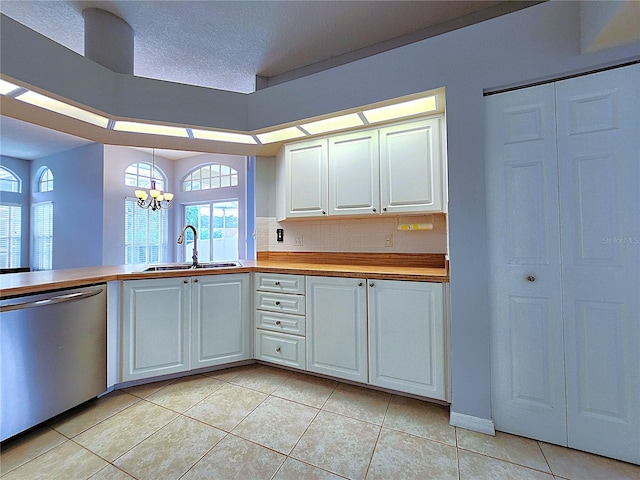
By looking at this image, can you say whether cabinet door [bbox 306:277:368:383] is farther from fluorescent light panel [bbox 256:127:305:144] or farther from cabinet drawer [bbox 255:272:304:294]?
fluorescent light panel [bbox 256:127:305:144]

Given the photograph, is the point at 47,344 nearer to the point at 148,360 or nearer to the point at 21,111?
the point at 148,360

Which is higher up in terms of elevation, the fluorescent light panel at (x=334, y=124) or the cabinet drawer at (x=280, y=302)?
the fluorescent light panel at (x=334, y=124)

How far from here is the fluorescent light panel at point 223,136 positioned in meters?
2.63

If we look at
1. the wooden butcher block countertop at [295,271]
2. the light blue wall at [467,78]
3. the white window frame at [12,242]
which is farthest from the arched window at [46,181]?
the light blue wall at [467,78]

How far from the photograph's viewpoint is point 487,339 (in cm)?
168

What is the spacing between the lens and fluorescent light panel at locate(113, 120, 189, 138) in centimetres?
243

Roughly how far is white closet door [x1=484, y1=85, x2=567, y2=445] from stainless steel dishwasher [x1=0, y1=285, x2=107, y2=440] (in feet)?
8.34

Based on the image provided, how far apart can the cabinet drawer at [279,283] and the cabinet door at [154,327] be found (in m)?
0.58

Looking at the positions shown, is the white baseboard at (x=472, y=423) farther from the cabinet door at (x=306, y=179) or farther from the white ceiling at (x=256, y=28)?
the white ceiling at (x=256, y=28)

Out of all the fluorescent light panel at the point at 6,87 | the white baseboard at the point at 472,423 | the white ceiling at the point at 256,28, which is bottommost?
the white baseboard at the point at 472,423

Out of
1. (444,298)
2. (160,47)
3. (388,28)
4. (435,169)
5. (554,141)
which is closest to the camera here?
(554,141)

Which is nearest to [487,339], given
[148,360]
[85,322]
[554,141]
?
[554,141]

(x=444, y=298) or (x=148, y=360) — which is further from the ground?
(x=444, y=298)

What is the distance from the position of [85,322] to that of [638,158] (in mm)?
3267
